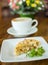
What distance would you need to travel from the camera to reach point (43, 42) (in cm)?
92

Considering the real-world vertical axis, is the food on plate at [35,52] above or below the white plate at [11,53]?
above

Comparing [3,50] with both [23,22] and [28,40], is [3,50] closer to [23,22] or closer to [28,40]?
[28,40]

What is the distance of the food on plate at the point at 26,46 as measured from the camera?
32.5 inches

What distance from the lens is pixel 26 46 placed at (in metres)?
0.85

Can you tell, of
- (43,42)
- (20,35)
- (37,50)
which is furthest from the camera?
(20,35)

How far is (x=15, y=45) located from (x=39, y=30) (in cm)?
31

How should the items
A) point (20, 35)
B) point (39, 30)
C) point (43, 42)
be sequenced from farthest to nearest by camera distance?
1. point (39, 30)
2. point (20, 35)
3. point (43, 42)

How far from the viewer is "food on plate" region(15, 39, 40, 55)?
83 cm

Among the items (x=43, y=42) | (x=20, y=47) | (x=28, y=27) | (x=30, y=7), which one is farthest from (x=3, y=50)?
(x=30, y=7)

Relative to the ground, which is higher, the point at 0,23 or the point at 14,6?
the point at 14,6

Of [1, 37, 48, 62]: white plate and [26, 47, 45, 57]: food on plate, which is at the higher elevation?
[26, 47, 45, 57]: food on plate

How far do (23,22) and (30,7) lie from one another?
308 millimetres

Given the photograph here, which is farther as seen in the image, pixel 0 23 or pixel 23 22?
pixel 0 23

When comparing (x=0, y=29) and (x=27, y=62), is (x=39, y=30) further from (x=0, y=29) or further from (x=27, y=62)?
(x=27, y=62)
